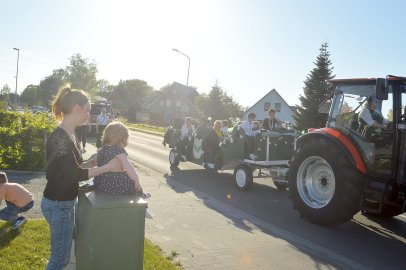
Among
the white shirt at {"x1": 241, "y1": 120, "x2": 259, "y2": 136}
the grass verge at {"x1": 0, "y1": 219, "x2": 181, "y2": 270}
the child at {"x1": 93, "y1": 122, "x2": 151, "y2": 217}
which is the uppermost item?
the white shirt at {"x1": 241, "y1": 120, "x2": 259, "y2": 136}

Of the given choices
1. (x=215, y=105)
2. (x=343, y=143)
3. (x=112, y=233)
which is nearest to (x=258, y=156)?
(x=343, y=143)

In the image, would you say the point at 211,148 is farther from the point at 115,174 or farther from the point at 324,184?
the point at 115,174

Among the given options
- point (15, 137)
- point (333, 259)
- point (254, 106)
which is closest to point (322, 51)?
point (254, 106)

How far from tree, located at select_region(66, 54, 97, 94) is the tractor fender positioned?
84038 millimetres

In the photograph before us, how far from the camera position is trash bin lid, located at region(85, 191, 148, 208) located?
3.22 m

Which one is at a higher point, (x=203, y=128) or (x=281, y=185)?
(x=203, y=128)

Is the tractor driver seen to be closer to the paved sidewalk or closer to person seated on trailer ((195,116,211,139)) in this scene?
the paved sidewalk

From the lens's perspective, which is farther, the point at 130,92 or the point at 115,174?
the point at 130,92

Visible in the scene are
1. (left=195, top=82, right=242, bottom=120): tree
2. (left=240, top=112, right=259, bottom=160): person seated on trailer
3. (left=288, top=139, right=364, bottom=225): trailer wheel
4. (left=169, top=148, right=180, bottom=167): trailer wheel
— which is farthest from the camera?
(left=195, top=82, right=242, bottom=120): tree

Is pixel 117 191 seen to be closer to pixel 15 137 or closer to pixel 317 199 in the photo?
pixel 317 199

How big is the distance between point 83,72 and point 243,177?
84.2m

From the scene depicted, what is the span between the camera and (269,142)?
934 centimetres

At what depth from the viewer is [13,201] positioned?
5.23 metres

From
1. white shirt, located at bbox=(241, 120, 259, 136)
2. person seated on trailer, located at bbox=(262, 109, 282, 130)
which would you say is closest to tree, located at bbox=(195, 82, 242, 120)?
person seated on trailer, located at bbox=(262, 109, 282, 130)
